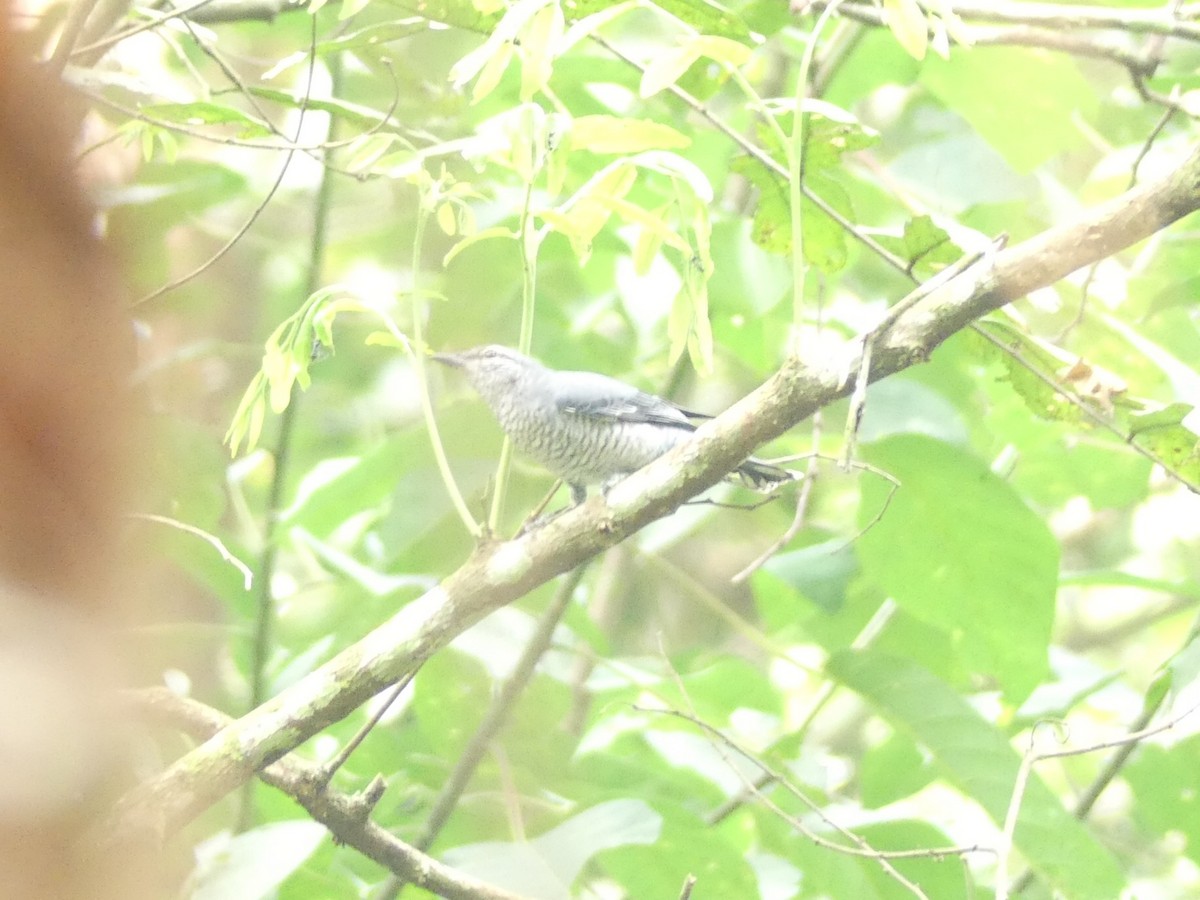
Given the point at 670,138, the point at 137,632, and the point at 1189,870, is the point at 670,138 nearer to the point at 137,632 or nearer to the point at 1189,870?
the point at 137,632

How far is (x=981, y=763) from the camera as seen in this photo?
1702 millimetres

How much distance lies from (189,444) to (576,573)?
2.06ft

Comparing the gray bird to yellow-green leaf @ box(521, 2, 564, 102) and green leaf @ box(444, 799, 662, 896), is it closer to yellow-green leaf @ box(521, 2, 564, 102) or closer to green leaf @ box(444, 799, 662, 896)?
green leaf @ box(444, 799, 662, 896)

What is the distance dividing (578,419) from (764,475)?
282 mm

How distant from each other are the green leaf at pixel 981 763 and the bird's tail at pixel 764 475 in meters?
0.26

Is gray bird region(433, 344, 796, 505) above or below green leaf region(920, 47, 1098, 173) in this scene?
below

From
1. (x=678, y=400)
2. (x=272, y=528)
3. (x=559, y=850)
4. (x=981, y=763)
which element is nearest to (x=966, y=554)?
(x=981, y=763)

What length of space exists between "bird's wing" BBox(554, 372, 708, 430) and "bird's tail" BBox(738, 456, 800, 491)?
0.38ft

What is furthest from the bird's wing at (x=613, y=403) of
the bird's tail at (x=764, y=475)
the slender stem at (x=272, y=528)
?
the slender stem at (x=272, y=528)

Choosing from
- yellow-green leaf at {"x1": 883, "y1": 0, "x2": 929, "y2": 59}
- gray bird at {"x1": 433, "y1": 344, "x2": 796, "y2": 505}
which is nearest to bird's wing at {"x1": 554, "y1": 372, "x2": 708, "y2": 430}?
gray bird at {"x1": 433, "y1": 344, "x2": 796, "y2": 505}

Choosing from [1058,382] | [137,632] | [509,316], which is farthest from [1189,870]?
[137,632]

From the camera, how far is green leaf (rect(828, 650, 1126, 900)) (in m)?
1.64

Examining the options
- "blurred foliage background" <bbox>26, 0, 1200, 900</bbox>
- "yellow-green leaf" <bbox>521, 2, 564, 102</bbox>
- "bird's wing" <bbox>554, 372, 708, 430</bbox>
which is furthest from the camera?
"bird's wing" <bbox>554, 372, 708, 430</bbox>

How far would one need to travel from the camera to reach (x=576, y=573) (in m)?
1.70
